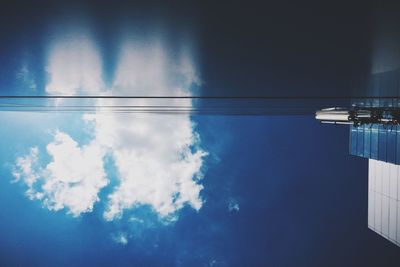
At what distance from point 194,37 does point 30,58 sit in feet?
14.6

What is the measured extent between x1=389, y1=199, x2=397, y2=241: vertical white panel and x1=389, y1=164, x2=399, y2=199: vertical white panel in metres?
0.46

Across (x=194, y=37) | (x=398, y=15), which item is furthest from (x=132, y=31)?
(x=398, y=15)

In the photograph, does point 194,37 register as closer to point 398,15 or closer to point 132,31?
point 132,31

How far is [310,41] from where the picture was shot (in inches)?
290

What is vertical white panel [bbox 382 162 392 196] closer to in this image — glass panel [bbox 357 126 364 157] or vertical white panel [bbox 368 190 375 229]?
vertical white panel [bbox 368 190 375 229]

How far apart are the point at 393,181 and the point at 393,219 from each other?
2.63 meters

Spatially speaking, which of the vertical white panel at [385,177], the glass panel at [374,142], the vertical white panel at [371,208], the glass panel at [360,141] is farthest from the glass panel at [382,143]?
the vertical white panel at [371,208]

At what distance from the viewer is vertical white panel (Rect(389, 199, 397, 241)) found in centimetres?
2045

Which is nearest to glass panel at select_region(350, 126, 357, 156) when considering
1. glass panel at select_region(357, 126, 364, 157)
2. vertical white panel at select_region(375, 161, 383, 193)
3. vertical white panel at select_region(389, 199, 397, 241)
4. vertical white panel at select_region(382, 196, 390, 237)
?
glass panel at select_region(357, 126, 364, 157)

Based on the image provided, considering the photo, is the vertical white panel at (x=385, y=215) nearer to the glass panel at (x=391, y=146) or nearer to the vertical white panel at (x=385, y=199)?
the vertical white panel at (x=385, y=199)

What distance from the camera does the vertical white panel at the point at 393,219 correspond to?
20.5 metres

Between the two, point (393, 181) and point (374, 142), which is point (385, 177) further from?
Result: point (374, 142)

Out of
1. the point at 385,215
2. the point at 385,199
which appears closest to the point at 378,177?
the point at 385,199

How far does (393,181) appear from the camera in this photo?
20.5 m
